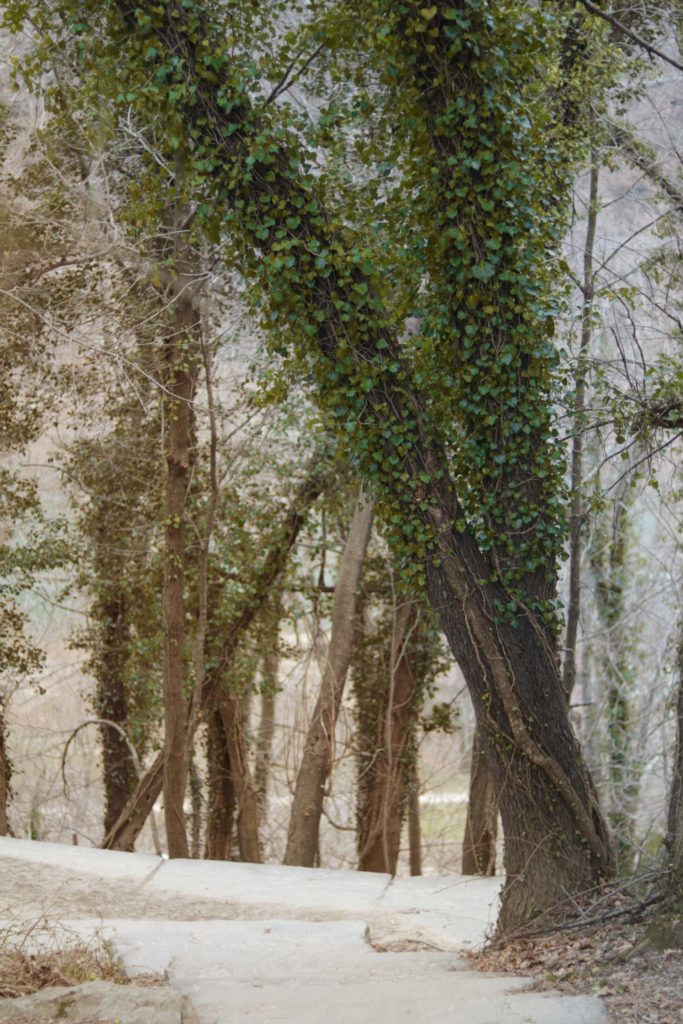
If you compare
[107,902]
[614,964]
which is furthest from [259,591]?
[614,964]

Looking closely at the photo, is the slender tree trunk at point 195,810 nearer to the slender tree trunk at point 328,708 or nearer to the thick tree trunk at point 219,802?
the thick tree trunk at point 219,802

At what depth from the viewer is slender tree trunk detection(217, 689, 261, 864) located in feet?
34.5

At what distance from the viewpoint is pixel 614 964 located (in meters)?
4.11

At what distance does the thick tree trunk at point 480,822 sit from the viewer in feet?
30.5

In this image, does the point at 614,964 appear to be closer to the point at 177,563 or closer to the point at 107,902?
the point at 107,902

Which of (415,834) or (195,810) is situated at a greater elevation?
(195,810)

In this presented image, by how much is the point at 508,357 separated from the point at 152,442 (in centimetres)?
590

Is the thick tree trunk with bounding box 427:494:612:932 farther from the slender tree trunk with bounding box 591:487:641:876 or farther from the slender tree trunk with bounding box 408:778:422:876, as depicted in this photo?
the slender tree trunk with bounding box 591:487:641:876

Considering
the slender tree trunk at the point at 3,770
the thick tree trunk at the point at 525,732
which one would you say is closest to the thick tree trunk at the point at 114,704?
the slender tree trunk at the point at 3,770

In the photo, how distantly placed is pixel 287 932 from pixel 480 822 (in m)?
4.44

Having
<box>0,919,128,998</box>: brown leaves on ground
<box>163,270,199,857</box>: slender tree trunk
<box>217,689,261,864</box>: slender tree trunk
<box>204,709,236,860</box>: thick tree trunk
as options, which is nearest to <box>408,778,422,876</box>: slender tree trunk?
<box>217,689,261,864</box>: slender tree trunk

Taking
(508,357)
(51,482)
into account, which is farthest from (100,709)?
(508,357)

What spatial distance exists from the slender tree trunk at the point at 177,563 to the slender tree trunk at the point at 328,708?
3.81 ft

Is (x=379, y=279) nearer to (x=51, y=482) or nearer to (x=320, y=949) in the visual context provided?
(x=320, y=949)
